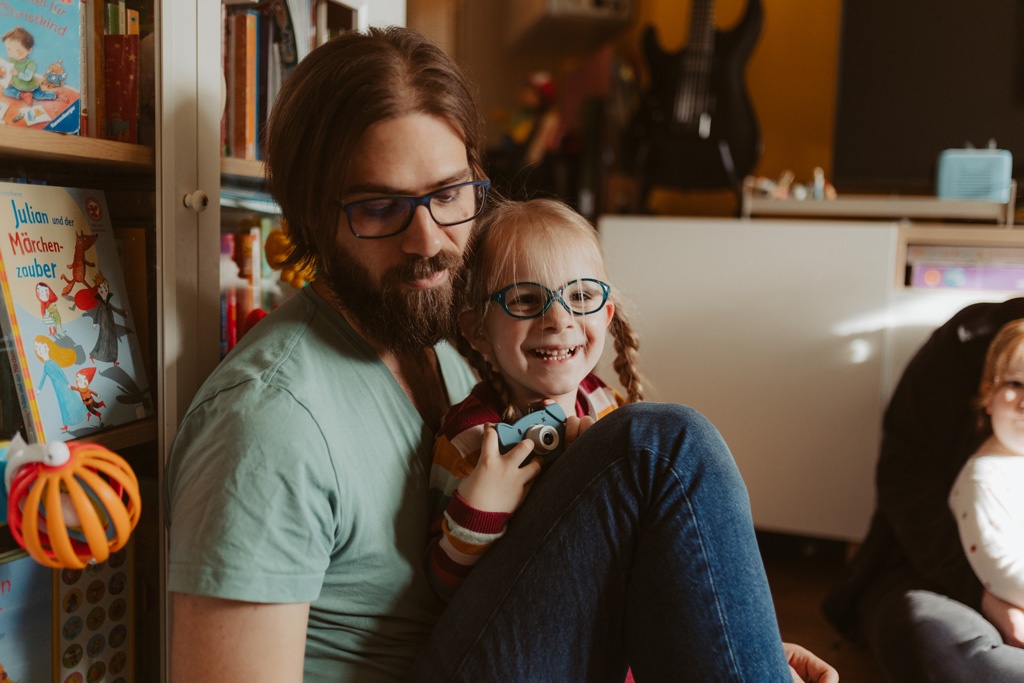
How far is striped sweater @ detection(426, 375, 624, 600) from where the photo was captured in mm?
908

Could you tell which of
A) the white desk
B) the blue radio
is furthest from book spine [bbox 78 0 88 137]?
the blue radio

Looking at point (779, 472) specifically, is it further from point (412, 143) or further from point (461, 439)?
point (412, 143)

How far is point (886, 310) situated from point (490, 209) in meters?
1.22

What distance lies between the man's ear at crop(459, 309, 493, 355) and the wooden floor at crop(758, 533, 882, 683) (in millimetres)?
1076

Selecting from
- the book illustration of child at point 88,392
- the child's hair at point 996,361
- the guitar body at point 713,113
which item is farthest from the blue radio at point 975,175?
the book illustration of child at point 88,392

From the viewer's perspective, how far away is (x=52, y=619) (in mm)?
985

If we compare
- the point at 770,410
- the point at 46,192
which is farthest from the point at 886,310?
the point at 46,192

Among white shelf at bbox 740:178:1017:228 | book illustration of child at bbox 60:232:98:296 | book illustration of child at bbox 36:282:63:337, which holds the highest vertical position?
white shelf at bbox 740:178:1017:228

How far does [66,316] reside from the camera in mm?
957

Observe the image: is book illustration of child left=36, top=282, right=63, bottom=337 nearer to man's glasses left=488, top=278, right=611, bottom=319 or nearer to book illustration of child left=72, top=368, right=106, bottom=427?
book illustration of child left=72, top=368, right=106, bottom=427

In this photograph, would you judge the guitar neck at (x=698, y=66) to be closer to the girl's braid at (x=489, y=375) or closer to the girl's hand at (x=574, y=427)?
the girl's braid at (x=489, y=375)

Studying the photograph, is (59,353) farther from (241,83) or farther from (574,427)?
(574,427)

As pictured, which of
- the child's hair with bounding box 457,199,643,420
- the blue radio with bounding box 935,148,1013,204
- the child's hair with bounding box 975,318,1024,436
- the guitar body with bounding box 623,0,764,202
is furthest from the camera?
the guitar body with bounding box 623,0,764,202

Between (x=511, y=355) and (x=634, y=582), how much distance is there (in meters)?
0.35
